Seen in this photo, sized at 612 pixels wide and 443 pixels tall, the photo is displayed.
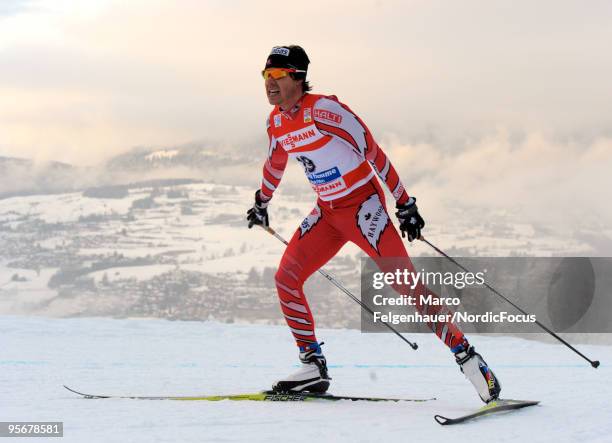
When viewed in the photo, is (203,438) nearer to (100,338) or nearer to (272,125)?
(272,125)

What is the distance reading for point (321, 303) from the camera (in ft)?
253

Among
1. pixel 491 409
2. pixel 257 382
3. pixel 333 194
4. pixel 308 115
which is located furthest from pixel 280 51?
pixel 257 382

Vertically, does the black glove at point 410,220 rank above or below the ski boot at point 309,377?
above

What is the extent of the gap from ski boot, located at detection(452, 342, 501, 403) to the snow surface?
0.61ft

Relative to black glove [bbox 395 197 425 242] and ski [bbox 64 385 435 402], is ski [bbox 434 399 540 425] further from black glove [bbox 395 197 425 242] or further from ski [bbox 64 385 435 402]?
black glove [bbox 395 197 425 242]

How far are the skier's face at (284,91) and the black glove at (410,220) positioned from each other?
1039 millimetres

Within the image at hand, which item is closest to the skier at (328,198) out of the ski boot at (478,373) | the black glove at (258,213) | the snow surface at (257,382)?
the ski boot at (478,373)

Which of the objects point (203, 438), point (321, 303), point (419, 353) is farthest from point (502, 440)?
point (321, 303)

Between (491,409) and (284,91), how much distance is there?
2430mm

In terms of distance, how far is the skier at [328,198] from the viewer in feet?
16.2

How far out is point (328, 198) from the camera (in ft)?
17.0

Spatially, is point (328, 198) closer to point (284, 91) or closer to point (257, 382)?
point (284, 91)

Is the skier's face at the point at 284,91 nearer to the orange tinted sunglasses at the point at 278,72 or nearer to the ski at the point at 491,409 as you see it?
the orange tinted sunglasses at the point at 278,72

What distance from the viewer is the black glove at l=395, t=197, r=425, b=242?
16.1 ft
